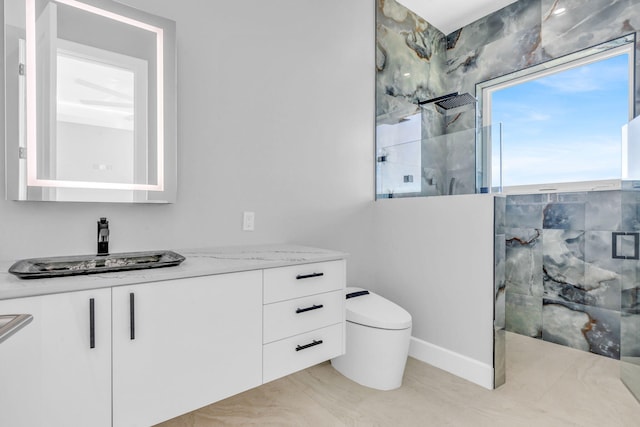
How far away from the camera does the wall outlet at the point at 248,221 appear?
191cm

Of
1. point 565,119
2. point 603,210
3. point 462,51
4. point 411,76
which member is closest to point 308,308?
point 603,210

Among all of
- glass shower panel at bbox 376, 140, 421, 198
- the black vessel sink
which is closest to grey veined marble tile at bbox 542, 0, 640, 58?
glass shower panel at bbox 376, 140, 421, 198

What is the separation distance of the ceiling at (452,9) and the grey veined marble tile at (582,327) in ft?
8.46

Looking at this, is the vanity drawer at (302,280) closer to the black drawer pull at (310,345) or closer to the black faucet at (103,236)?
the black drawer pull at (310,345)

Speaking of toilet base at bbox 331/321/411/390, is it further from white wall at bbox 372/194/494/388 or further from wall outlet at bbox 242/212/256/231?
wall outlet at bbox 242/212/256/231

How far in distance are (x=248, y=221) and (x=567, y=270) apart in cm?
241

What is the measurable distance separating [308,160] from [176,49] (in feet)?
3.26

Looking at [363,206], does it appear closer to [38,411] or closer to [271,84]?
[271,84]

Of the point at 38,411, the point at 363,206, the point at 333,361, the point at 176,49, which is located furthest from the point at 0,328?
the point at 363,206

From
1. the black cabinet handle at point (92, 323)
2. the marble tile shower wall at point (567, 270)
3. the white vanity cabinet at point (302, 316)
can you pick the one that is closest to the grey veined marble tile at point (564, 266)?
the marble tile shower wall at point (567, 270)

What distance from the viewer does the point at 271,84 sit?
2023mm

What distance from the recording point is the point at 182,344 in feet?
3.89

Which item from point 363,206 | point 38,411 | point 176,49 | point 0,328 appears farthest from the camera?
point 363,206

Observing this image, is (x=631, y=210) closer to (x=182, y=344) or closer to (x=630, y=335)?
(x=630, y=335)
